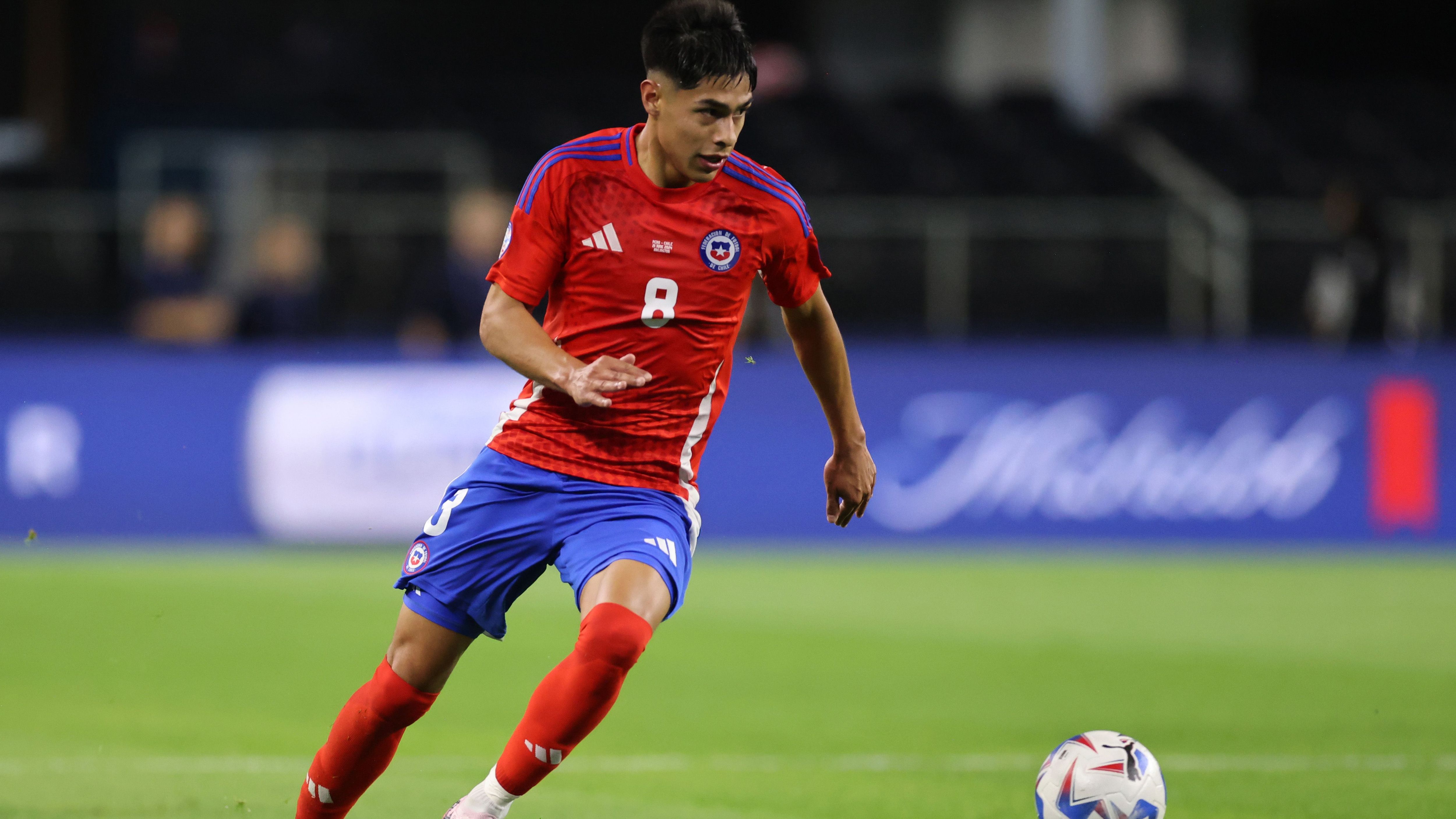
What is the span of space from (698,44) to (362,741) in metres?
1.89

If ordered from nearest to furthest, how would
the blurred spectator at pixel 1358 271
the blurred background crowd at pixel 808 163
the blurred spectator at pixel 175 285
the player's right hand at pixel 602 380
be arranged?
1. the player's right hand at pixel 602 380
2. the blurred spectator at pixel 175 285
3. the blurred spectator at pixel 1358 271
4. the blurred background crowd at pixel 808 163

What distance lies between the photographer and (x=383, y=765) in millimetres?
4863

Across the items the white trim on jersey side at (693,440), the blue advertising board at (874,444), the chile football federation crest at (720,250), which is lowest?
the blue advertising board at (874,444)

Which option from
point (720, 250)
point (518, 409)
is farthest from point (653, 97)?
point (518, 409)

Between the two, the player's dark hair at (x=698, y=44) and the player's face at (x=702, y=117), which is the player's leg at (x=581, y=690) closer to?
the player's face at (x=702, y=117)

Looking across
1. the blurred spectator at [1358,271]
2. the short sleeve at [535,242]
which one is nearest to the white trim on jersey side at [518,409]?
the short sleeve at [535,242]

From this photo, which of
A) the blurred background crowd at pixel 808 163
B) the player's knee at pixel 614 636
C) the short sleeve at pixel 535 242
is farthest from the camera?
the blurred background crowd at pixel 808 163

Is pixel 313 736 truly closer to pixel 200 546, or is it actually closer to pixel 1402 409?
pixel 200 546

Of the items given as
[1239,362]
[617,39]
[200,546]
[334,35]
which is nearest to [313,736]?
[200,546]

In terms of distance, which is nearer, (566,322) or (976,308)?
(566,322)

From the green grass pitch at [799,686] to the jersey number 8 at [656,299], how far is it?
5.81ft

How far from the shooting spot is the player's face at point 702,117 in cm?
457

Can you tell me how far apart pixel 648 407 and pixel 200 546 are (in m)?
9.43

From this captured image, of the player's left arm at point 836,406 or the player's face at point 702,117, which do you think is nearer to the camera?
the player's face at point 702,117
